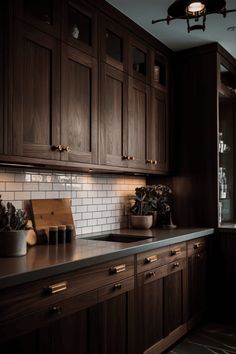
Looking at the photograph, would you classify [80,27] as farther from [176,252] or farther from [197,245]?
[197,245]

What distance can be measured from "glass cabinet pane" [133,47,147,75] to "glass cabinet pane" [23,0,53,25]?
1.04 m

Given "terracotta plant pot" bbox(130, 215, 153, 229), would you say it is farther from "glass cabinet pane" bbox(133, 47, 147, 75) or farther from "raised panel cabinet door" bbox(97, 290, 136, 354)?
"glass cabinet pane" bbox(133, 47, 147, 75)

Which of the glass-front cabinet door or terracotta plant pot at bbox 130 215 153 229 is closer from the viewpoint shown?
terracotta plant pot at bbox 130 215 153 229

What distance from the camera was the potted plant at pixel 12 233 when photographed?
78.7 inches

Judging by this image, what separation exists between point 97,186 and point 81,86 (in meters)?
0.95

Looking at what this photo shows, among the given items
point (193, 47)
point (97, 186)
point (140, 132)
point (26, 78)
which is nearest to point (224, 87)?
point (193, 47)

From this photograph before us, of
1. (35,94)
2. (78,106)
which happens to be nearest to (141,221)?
(78,106)

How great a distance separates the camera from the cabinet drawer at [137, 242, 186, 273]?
8.44ft

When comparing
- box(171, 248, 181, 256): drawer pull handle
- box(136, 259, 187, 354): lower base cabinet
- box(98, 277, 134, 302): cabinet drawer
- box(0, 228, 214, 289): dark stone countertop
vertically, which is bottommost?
box(136, 259, 187, 354): lower base cabinet

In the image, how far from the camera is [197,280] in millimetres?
3426

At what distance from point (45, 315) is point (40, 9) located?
1.79 meters

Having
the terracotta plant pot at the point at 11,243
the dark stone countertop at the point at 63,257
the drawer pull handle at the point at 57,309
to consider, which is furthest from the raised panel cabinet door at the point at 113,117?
the drawer pull handle at the point at 57,309

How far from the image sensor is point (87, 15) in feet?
9.01

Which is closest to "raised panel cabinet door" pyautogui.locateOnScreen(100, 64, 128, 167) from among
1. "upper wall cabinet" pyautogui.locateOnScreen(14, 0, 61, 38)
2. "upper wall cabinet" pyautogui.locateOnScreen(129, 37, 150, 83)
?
"upper wall cabinet" pyautogui.locateOnScreen(129, 37, 150, 83)
